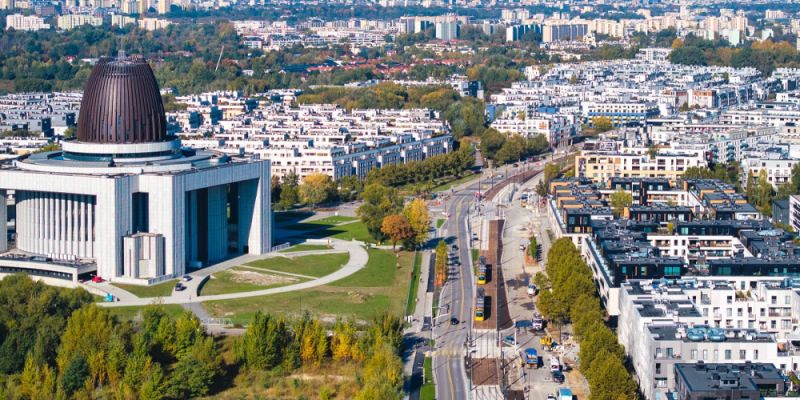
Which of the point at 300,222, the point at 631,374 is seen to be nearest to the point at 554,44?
the point at 300,222

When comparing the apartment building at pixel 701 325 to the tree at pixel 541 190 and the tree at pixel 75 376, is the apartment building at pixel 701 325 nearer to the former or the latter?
the tree at pixel 75 376

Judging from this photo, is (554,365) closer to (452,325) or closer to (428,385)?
(428,385)

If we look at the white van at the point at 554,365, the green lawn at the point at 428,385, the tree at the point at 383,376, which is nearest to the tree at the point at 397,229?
the green lawn at the point at 428,385

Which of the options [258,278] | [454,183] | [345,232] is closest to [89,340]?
[258,278]

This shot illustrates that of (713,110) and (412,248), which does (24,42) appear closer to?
(713,110)

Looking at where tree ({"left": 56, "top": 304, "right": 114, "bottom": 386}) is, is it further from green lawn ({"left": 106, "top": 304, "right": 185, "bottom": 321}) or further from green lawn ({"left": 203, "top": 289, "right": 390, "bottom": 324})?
green lawn ({"left": 203, "top": 289, "right": 390, "bottom": 324})
